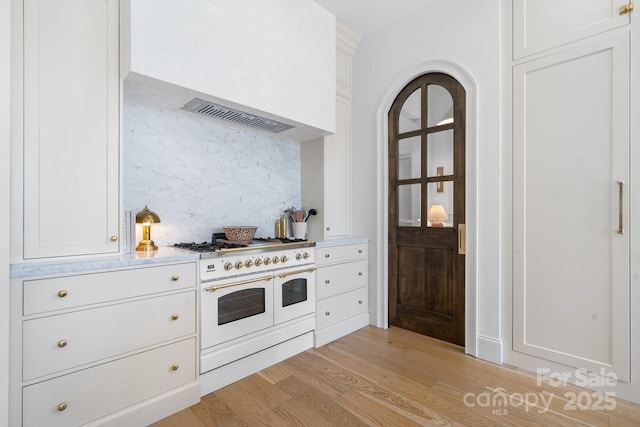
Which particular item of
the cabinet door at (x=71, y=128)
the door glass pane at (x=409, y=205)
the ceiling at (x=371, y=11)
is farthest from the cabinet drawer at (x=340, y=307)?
the ceiling at (x=371, y=11)

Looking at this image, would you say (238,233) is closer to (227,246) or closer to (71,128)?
(227,246)

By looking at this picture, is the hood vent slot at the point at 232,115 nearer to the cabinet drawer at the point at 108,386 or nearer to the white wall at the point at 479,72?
the white wall at the point at 479,72

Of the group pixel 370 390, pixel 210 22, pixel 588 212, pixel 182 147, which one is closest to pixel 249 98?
pixel 210 22

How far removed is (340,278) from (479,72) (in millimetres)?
2123

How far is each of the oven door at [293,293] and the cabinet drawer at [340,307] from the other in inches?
4.8

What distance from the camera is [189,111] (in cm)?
242

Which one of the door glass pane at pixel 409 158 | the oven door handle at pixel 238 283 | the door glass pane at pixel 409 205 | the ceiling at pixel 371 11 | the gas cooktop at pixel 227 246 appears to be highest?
the ceiling at pixel 371 11

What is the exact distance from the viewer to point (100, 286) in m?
1.55

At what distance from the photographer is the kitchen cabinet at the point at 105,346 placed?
4.51 ft

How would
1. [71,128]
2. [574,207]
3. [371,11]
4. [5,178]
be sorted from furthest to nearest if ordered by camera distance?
1. [371,11]
2. [574,207]
3. [71,128]
4. [5,178]

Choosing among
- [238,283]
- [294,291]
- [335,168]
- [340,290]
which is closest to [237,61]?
[335,168]

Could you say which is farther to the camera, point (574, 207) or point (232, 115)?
point (232, 115)

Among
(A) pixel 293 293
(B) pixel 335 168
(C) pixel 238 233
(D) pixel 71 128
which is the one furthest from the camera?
(B) pixel 335 168

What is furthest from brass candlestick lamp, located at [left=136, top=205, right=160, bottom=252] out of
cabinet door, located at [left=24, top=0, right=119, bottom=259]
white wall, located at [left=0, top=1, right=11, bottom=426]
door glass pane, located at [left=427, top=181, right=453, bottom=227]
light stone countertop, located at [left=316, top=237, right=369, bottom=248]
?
door glass pane, located at [left=427, top=181, right=453, bottom=227]
